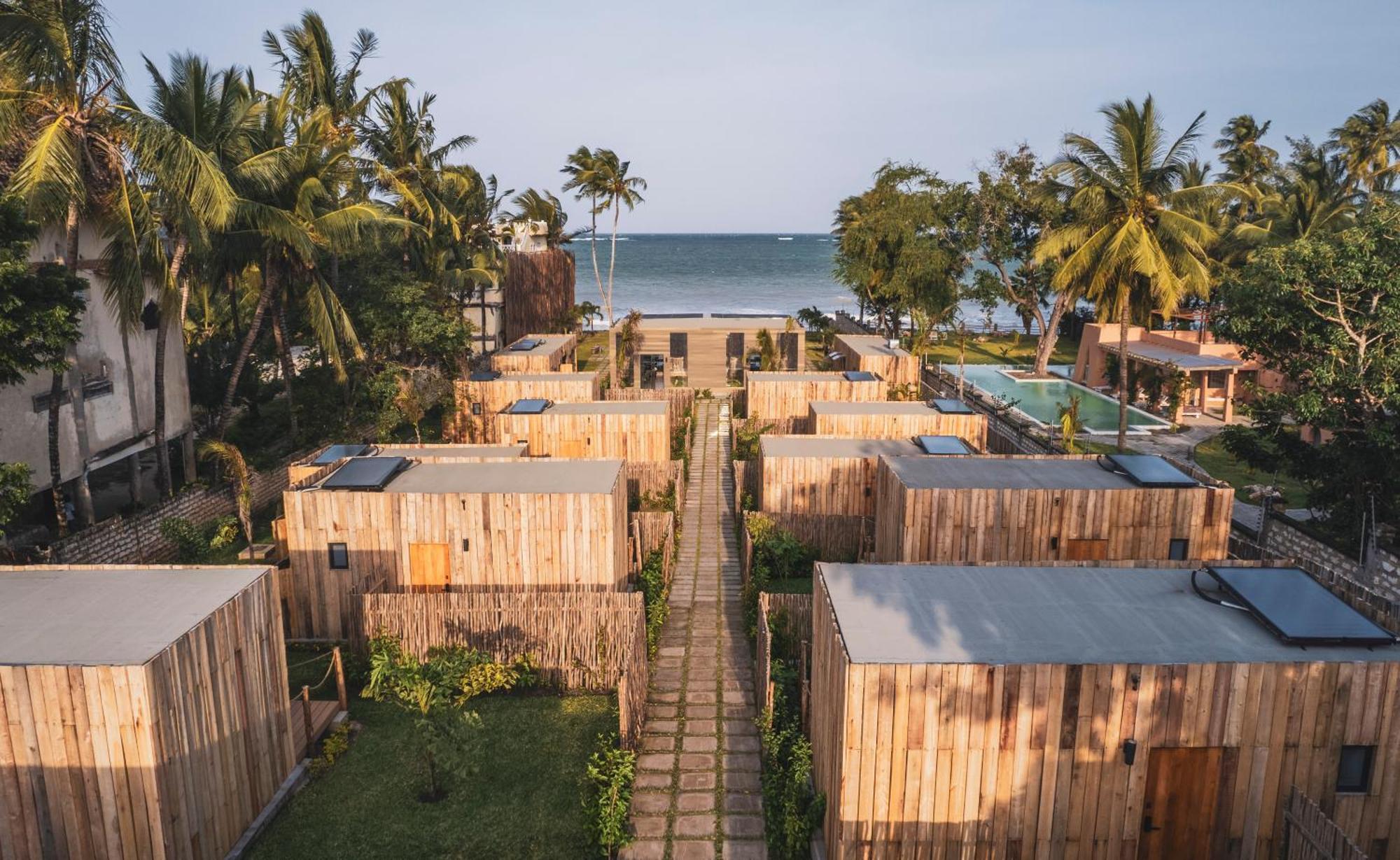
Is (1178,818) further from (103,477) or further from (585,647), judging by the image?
(103,477)

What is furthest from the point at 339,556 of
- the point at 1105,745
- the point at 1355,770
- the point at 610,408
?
the point at 1355,770

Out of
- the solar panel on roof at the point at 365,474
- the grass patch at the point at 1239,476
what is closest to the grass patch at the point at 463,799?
the solar panel on roof at the point at 365,474

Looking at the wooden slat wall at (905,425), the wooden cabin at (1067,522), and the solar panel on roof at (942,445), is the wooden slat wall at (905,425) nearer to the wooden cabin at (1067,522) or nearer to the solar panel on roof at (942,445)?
the solar panel on roof at (942,445)

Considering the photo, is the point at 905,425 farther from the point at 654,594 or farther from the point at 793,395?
the point at 654,594

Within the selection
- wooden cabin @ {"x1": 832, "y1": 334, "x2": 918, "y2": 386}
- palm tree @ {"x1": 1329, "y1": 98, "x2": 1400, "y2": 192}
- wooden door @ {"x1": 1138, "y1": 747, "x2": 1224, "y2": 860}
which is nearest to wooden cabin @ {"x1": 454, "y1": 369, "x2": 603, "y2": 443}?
wooden cabin @ {"x1": 832, "y1": 334, "x2": 918, "y2": 386}

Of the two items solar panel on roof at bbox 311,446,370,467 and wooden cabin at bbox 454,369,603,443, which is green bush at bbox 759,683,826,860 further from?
wooden cabin at bbox 454,369,603,443
